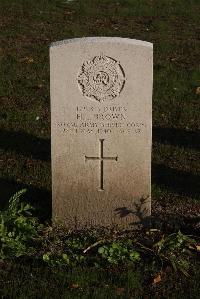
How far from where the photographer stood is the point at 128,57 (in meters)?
5.22

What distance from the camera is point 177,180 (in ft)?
22.2

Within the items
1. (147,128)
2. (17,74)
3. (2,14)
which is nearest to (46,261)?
(147,128)

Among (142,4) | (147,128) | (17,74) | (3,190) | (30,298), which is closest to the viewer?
(30,298)

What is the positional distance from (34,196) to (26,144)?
150cm

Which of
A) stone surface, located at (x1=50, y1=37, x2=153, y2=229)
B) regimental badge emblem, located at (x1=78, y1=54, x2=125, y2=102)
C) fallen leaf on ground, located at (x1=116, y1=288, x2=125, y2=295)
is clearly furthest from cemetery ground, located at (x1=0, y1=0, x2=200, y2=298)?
regimental badge emblem, located at (x1=78, y1=54, x2=125, y2=102)

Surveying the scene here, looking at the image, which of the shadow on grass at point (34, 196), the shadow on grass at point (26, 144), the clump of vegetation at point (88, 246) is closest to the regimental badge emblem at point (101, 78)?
the clump of vegetation at point (88, 246)

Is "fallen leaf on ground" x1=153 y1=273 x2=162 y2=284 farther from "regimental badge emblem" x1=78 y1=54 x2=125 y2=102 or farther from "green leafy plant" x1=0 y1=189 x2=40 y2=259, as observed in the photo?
"regimental badge emblem" x1=78 y1=54 x2=125 y2=102

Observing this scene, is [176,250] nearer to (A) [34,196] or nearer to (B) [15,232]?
(B) [15,232]

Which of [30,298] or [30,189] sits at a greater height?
[30,189]

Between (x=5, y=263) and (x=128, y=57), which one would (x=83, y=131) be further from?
A: (x=5, y=263)

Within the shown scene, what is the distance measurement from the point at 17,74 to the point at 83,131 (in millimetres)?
5072

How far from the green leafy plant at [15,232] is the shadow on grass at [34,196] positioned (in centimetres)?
31

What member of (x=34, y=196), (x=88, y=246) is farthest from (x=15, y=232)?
(x=34, y=196)

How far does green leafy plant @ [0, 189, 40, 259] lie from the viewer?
5.14 meters
